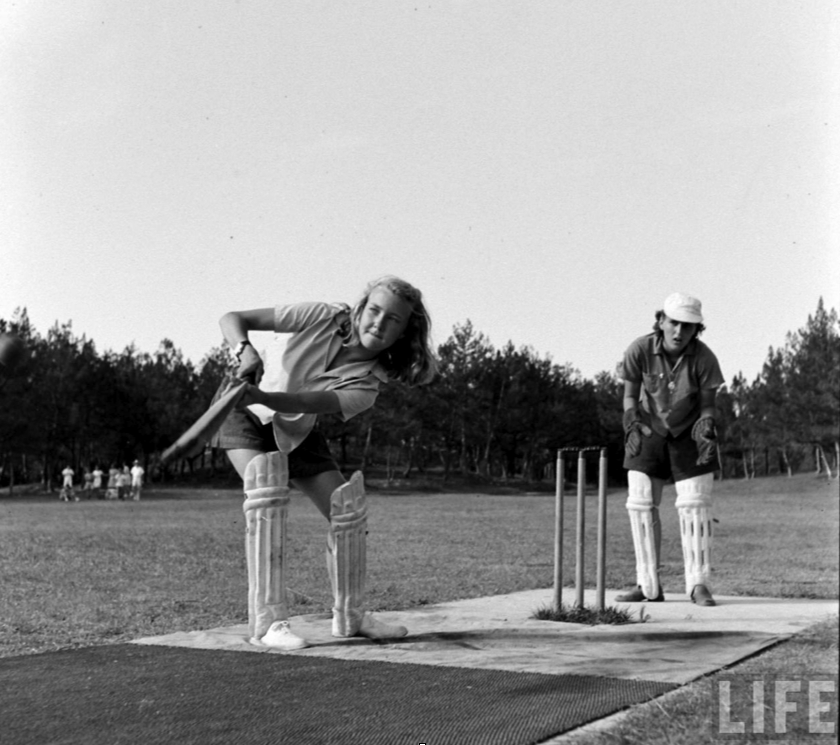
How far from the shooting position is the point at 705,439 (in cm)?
672

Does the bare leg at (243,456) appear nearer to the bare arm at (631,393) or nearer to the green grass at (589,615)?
the green grass at (589,615)

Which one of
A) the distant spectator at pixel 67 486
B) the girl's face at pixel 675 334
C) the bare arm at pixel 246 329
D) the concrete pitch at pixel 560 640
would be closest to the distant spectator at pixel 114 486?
the distant spectator at pixel 67 486

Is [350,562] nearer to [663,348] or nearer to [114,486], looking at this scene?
[663,348]

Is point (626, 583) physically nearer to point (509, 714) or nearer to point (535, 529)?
point (509, 714)

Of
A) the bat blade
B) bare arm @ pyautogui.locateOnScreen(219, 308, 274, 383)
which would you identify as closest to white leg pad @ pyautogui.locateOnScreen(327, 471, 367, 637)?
bare arm @ pyautogui.locateOnScreen(219, 308, 274, 383)

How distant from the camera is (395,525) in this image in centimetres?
2056

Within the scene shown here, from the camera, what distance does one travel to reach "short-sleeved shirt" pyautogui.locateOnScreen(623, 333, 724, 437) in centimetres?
697

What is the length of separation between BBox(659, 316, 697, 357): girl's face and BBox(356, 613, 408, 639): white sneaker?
287 centimetres

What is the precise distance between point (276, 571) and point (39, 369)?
5098 cm

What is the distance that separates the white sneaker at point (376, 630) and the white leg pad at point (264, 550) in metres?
0.41

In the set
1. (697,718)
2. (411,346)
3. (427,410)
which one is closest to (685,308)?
(411,346)

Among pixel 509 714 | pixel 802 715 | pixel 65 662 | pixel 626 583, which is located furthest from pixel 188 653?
pixel 626 583

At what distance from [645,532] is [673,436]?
658mm

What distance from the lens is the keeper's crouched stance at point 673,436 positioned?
6.85 m
